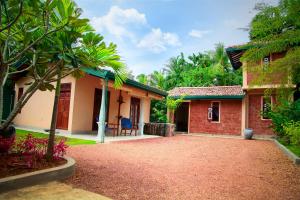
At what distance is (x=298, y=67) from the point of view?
15.8 ft

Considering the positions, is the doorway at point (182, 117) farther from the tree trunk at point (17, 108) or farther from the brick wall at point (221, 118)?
the tree trunk at point (17, 108)

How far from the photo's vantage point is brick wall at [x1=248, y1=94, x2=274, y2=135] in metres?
15.6

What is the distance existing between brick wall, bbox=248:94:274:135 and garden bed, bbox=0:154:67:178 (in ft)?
48.2

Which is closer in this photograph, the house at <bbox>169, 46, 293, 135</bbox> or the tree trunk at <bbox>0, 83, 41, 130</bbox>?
the tree trunk at <bbox>0, 83, 41, 130</bbox>

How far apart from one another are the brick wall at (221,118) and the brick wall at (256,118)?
76 centimetres

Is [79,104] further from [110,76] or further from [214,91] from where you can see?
[214,91]

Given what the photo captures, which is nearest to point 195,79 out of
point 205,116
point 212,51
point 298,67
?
point 212,51

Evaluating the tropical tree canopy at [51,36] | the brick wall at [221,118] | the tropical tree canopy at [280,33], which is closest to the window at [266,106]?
the brick wall at [221,118]

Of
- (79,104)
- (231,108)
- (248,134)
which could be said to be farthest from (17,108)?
(231,108)

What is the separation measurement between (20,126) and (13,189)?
11634 millimetres

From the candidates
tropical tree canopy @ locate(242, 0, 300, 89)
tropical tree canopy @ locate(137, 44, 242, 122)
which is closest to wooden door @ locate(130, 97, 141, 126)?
tropical tree canopy @ locate(137, 44, 242, 122)

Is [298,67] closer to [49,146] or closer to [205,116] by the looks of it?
[49,146]

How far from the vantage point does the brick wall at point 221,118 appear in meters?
16.7

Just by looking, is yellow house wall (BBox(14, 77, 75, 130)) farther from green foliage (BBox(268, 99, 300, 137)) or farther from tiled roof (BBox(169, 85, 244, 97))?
green foliage (BBox(268, 99, 300, 137))
